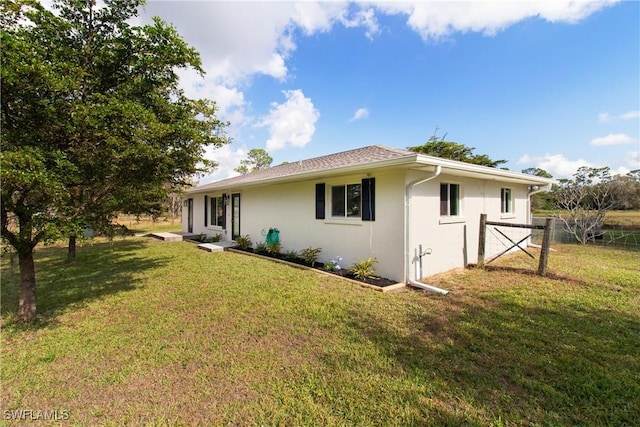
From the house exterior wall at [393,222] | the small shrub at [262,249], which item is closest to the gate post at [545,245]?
the house exterior wall at [393,222]

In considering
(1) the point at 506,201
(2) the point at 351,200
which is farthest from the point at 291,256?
(1) the point at 506,201

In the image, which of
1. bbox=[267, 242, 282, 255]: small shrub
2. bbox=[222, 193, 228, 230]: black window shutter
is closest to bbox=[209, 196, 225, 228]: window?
bbox=[222, 193, 228, 230]: black window shutter

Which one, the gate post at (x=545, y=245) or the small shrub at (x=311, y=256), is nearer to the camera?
the gate post at (x=545, y=245)

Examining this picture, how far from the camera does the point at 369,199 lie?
251 inches

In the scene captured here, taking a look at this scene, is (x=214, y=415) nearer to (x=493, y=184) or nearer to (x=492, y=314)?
(x=492, y=314)

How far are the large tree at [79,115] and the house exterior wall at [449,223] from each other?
4738mm

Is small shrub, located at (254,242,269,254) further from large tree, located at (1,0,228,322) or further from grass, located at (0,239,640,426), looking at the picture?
large tree, located at (1,0,228,322)

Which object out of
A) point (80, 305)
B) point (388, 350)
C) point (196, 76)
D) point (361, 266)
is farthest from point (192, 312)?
point (196, 76)

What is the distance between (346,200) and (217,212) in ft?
27.9

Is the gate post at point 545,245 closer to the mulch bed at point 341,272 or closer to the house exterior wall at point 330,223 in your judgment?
the house exterior wall at point 330,223

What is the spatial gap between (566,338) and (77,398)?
17.5 ft

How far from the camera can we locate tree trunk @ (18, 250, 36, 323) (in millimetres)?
4086

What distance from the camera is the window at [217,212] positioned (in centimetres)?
1282

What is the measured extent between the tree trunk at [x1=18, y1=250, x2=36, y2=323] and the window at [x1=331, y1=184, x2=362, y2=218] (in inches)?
232
